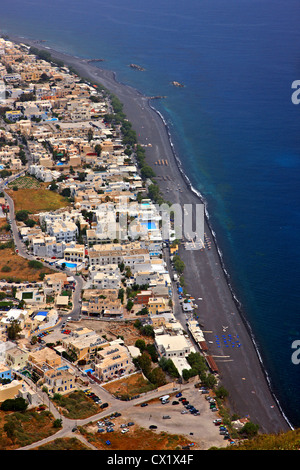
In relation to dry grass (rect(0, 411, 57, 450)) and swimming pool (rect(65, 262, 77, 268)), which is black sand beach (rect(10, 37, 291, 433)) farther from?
dry grass (rect(0, 411, 57, 450))

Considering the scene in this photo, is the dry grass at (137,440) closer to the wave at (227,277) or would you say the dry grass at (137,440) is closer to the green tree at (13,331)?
the wave at (227,277)

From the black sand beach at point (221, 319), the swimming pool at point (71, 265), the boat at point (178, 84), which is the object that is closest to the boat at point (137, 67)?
the boat at point (178, 84)

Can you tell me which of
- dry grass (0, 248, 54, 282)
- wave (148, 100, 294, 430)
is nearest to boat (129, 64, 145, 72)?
wave (148, 100, 294, 430)

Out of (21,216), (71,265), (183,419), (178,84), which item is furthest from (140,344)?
(178,84)

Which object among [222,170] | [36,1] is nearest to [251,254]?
[222,170]
